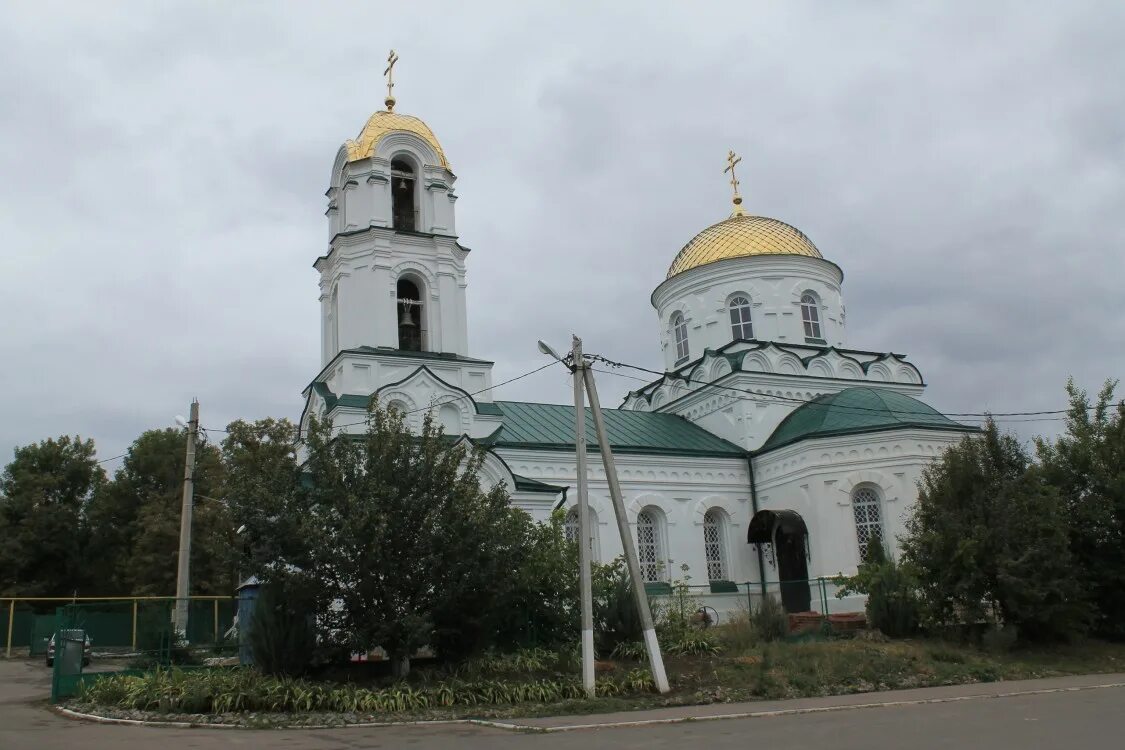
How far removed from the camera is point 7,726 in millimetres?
12945

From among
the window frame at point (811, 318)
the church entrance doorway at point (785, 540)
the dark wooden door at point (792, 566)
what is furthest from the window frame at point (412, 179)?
the window frame at point (811, 318)

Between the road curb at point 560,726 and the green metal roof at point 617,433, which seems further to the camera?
the green metal roof at point 617,433

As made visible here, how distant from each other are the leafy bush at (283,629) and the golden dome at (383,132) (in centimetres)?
1446

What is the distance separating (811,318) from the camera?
3397cm

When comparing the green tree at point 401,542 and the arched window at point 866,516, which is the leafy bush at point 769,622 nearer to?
the green tree at point 401,542

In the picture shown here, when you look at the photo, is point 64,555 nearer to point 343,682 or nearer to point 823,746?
point 343,682

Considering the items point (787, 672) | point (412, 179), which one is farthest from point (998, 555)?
point (412, 179)

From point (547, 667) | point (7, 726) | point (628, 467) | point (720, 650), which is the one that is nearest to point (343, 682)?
point (547, 667)

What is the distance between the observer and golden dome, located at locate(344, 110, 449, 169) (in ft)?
87.7

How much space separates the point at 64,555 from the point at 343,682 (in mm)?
32565

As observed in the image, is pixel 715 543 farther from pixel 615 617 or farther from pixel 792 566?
pixel 615 617

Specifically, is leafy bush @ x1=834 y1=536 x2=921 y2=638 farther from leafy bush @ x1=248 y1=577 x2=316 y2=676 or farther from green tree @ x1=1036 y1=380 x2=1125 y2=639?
leafy bush @ x1=248 y1=577 x2=316 y2=676

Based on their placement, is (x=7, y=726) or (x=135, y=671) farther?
(x=135, y=671)

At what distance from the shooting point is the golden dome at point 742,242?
34.1 m
